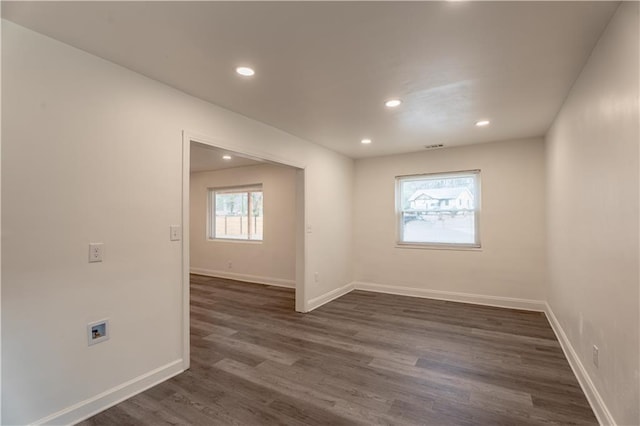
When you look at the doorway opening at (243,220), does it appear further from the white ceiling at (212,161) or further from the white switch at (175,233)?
the white switch at (175,233)

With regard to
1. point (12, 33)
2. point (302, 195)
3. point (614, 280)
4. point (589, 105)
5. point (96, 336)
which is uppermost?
point (12, 33)

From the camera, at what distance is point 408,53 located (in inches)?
82.7

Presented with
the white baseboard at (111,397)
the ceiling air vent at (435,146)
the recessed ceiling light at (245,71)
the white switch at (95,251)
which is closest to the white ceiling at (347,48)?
the recessed ceiling light at (245,71)

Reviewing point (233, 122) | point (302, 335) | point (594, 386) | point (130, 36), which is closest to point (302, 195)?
point (233, 122)

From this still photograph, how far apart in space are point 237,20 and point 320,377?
8.62ft

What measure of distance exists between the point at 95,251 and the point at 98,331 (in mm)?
554

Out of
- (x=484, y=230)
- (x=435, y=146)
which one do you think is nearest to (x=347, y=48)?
(x=435, y=146)

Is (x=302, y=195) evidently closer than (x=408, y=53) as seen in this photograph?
No

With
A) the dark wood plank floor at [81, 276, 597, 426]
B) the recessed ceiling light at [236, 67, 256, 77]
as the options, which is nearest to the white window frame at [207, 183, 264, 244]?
the dark wood plank floor at [81, 276, 597, 426]

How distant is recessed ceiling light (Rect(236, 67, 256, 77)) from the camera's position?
91.3 inches

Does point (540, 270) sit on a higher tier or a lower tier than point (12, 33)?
lower

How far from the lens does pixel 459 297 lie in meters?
4.86

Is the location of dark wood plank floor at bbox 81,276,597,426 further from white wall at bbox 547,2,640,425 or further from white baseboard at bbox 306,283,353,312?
white wall at bbox 547,2,640,425

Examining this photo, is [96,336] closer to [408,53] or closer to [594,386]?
[408,53]
